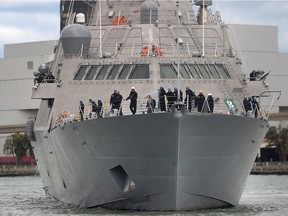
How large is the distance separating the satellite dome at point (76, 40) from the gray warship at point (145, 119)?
41 millimetres

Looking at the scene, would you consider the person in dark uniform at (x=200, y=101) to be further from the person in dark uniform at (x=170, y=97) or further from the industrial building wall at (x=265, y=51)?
the industrial building wall at (x=265, y=51)

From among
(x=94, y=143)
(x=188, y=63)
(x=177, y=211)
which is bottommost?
(x=177, y=211)

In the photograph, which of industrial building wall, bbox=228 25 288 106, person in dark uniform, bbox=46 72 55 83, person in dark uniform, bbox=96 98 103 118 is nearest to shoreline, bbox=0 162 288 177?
industrial building wall, bbox=228 25 288 106

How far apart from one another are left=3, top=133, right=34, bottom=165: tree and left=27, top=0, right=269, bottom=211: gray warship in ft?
230

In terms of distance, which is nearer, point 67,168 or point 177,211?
point 177,211

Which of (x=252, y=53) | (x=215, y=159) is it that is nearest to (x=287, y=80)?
(x=252, y=53)

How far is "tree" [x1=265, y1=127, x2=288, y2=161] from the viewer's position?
114 meters

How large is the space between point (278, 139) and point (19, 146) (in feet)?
95.2

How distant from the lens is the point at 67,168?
4016 cm

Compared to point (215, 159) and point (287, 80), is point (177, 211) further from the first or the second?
point (287, 80)

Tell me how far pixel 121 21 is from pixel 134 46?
142 inches

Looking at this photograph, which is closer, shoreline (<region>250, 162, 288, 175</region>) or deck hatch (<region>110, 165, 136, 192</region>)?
deck hatch (<region>110, 165, 136, 192</region>)

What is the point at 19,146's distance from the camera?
393 feet

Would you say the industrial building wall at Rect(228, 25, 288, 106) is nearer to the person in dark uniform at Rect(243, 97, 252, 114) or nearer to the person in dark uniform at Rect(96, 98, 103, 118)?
the person in dark uniform at Rect(243, 97, 252, 114)
